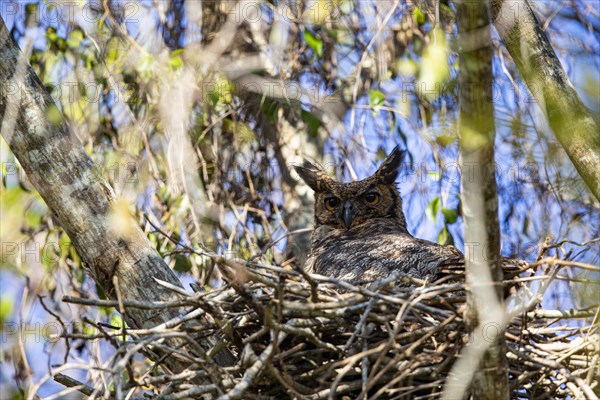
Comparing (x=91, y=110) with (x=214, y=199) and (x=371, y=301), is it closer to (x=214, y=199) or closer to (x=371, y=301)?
(x=214, y=199)

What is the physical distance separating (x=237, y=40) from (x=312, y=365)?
2.96 metres

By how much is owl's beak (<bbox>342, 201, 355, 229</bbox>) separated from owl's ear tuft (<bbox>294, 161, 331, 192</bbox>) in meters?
0.20

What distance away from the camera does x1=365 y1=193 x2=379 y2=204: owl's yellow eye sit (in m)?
4.34

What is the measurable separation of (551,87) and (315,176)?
172cm

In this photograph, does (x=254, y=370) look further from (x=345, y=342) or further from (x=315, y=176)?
(x=315, y=176)

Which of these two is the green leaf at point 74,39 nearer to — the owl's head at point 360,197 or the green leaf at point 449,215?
the owl's head at point 360,197

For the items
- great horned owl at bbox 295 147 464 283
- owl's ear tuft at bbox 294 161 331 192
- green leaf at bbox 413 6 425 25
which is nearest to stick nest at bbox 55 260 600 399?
great horned owl at bbox 295 147 464 283

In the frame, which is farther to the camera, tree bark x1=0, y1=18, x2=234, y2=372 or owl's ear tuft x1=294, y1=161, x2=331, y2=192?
owl's ear tuft x1=294, y1=161, x2=331, y2=192

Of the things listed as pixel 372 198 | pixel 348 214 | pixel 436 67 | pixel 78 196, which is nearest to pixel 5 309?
pixel 78 196

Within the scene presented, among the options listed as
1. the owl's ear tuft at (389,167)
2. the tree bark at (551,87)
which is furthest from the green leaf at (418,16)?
the tree bark at (551,87)

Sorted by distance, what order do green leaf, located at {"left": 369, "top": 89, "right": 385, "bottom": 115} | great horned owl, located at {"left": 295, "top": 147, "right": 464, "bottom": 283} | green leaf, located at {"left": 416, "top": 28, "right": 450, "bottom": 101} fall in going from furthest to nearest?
green leaf, located at {"left": 369, "top": 89, "right": 385, "bottom": 115} → green leaf, located at {"left": 416, "top": 28, "right": 450, "bottom": 101} → great horned owl, located at {"left": 295, "top": 147, "right": 464, "bottom": 283}

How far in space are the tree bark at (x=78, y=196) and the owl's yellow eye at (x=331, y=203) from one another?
172cm

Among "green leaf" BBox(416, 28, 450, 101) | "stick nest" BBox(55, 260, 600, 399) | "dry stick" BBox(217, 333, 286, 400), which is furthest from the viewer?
"green leaf" BBox(416, 28, 450, 101)

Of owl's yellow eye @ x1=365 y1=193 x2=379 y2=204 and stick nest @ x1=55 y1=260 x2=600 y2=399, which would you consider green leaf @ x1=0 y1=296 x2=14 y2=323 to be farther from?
owl's yellow eye @ x1=365 y1=193 x2=379 y2=204
